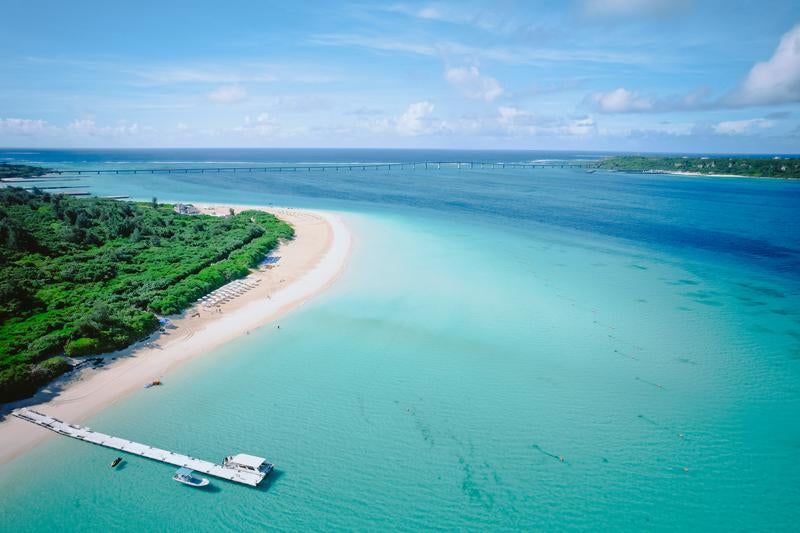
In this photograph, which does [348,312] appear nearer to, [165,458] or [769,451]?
[165,458]

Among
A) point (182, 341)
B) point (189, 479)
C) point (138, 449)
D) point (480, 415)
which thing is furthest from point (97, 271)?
point (480, 415)

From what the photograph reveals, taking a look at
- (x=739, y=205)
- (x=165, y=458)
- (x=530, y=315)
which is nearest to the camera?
(x=165, y=458)

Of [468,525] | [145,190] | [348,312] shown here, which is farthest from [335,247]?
[145,190]

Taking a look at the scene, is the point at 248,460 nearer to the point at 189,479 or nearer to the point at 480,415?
the point at 189,479

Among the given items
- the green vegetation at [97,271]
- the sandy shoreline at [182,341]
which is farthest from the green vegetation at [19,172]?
the sandy shoreline at [182,341]

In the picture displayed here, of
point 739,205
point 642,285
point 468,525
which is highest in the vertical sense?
point 739,205

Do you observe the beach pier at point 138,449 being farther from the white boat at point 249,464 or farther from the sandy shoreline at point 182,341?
the sandy shoreline at point 182,341

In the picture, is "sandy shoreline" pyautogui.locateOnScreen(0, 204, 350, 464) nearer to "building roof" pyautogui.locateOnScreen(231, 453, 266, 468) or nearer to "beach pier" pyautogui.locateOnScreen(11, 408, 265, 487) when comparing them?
"beach pier" pyautogui.locateOnScreen(11, 408, 265, 487)
